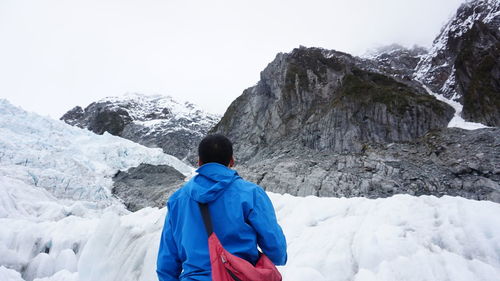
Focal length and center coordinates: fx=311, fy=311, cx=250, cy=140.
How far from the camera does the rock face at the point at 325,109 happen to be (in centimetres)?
3544

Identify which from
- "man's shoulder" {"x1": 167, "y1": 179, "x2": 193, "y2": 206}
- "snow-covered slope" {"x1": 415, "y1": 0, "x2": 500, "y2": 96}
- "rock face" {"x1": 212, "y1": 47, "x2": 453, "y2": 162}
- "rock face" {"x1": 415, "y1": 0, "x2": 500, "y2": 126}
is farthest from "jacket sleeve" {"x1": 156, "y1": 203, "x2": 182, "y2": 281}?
"snow-covered slope" {"x1": 415, "y1": 0, "x2": 500, "y2": 96}

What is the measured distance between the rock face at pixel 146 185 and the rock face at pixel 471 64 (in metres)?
35.2

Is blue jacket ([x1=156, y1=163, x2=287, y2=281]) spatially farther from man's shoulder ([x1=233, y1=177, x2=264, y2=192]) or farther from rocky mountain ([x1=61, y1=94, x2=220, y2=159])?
rocky mountain ([x1=61, y1=94, x2=220, y2=159])

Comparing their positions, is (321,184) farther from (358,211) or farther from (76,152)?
(76,152)

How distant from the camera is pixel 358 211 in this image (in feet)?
20.0

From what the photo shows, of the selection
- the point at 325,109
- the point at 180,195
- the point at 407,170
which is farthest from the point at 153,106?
the point at 180,195

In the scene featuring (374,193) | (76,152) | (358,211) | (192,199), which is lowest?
(374,193)

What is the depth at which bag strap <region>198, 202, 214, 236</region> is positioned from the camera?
2092mm

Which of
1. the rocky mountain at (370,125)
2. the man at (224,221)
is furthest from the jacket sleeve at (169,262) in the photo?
the rocky mountain at (370,125)

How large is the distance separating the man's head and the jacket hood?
0.32 ft

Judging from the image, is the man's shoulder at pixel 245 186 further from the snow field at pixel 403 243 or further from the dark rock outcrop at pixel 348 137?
the dark rock outcrop at pixel 348 137

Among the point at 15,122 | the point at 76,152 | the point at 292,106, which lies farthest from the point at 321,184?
the point at 15,122

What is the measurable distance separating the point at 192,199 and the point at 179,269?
2.11 ft

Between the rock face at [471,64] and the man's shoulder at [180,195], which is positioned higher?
the rock face at [471,64]
